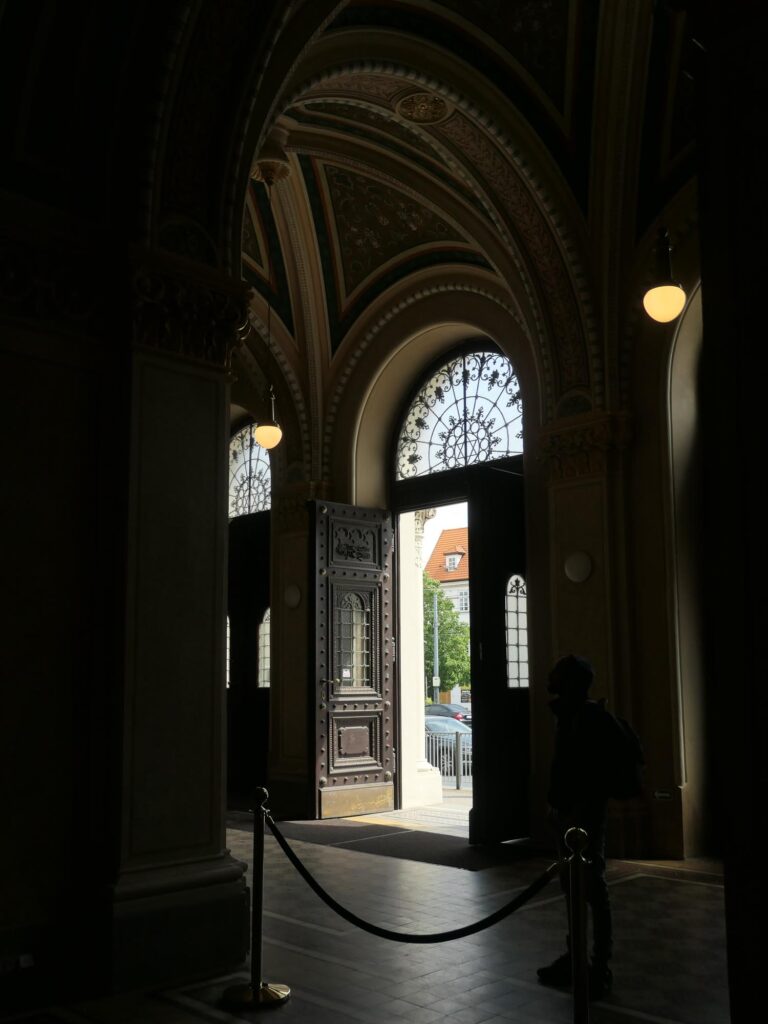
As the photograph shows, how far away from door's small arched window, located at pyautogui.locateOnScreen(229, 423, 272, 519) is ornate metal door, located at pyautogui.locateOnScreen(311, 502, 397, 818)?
3090 mm

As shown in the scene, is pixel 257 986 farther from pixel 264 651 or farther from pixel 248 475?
pixel 248 475

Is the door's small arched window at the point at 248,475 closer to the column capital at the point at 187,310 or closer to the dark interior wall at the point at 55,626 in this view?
the column capital at the point at 187,310

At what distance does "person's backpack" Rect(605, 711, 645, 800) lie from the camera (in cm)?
467

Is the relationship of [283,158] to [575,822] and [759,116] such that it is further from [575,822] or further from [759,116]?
[759,116]

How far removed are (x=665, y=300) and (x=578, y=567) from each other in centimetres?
298

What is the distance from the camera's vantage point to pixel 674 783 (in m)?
8.34

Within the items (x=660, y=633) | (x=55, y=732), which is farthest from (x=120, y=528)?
(x=660, y=633)

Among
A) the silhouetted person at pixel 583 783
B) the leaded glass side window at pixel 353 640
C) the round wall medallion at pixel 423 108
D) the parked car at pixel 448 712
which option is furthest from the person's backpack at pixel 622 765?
the parked car at pixel 448 712

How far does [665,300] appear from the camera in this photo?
6816 millimetres

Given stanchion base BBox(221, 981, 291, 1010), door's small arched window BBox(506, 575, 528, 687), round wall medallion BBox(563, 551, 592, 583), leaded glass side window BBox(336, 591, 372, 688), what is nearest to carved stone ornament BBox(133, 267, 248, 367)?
stanchion base BBox(221, 981, 291, 1010)

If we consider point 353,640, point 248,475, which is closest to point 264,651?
point 248,475

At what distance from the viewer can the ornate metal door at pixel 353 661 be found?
10.9 m

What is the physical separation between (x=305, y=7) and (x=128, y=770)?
4870mm

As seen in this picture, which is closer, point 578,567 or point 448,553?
point 578,567
